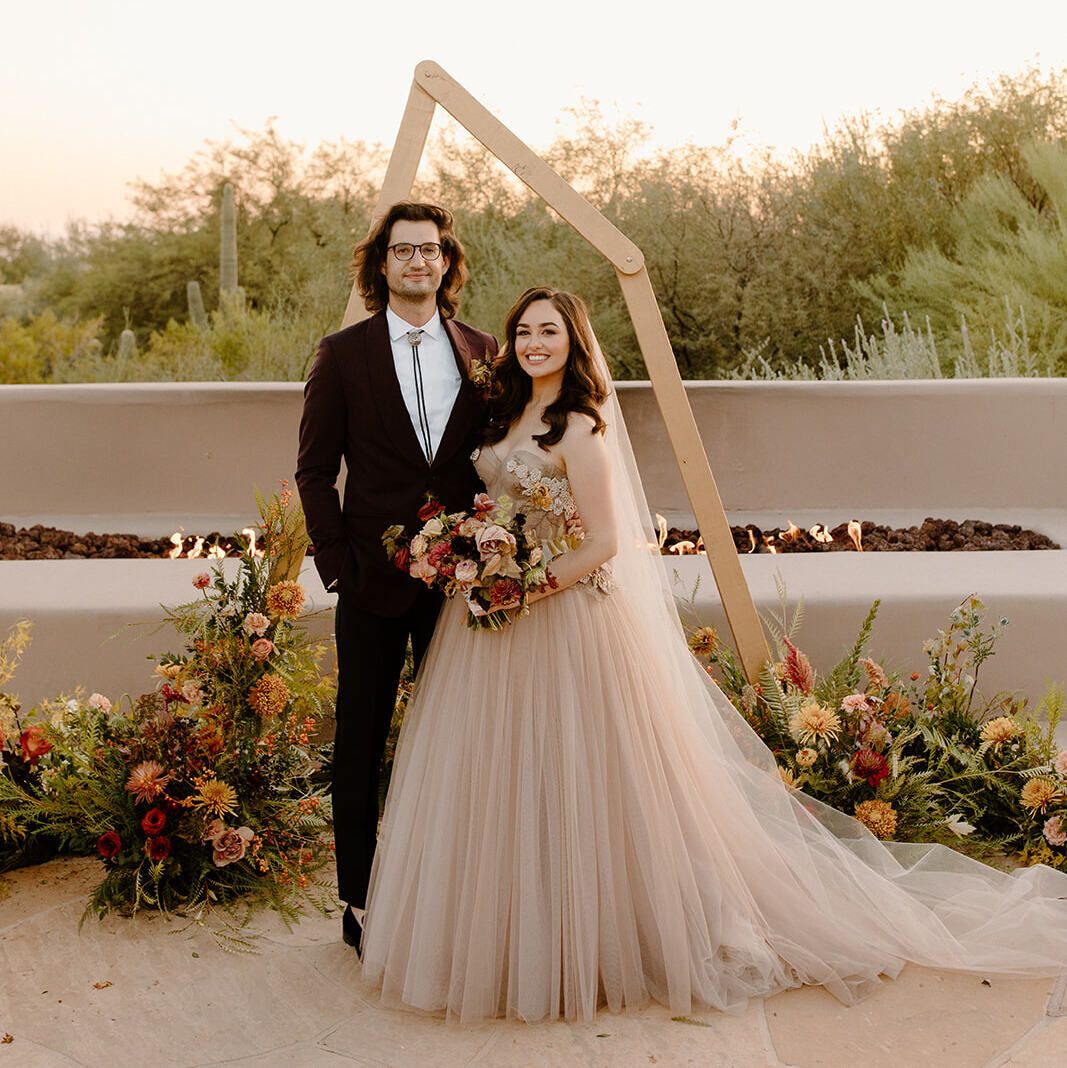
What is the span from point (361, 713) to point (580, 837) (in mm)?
640

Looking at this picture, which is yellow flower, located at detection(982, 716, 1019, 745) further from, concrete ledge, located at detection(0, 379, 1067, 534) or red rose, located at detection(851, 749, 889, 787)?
concrete ledge, located at detection(0, 379, 1067, 534)

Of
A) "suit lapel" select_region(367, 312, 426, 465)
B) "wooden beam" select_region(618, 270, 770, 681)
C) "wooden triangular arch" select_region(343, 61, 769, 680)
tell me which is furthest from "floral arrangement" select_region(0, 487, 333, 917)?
"wooden beam" select_region(618, 270, 770, 681)

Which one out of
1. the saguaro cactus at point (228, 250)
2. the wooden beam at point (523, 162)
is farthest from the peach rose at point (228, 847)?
the saguaro cactus at point (228, 250)

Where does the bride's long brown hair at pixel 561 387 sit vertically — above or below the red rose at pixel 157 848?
above

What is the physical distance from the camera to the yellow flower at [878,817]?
10.6 feet

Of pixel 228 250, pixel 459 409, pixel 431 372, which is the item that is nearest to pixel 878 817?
pixel 459 409

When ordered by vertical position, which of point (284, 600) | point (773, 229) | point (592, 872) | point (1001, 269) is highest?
point (773, 229)

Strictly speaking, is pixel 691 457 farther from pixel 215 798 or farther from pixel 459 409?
pixel 215 798

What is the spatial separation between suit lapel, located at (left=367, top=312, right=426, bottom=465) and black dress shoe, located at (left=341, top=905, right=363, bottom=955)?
3.70ft

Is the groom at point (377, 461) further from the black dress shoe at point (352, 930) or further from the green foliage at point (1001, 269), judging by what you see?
the green foliage at point (1001, 269)

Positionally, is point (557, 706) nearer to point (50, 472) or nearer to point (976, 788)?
point (976, 788)

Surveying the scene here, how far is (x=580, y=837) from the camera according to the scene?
8.45 ft

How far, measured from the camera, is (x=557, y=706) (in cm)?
264

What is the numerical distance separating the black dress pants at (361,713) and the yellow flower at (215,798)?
35 cm
